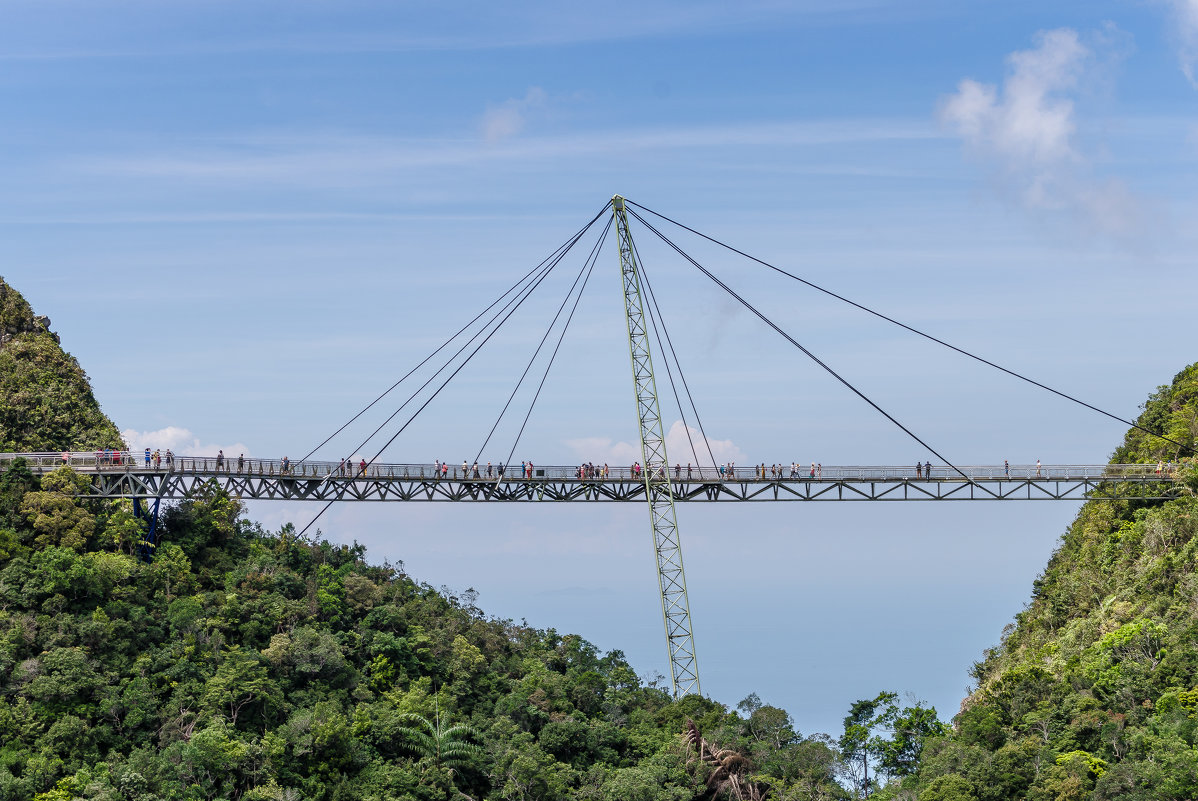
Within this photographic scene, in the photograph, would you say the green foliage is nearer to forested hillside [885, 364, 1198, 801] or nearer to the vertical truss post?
the vertical truss post

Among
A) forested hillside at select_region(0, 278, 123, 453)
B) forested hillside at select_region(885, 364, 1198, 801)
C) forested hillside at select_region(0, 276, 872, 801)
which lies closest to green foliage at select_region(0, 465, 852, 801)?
forested hillside at select_region(0, 276, 872, 801)

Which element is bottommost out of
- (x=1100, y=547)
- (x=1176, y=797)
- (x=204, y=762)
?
(x=204, y=762)

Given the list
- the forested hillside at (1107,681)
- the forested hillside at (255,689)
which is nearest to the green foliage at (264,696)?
the forested hillside at (255,689)

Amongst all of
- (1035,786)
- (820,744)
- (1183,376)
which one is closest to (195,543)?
(820,744)

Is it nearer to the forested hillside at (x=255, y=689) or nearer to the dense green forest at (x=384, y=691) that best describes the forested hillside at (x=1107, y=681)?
the dense green forest at (x=384, y=691)

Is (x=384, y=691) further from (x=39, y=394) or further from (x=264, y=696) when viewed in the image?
(x=39, y=394)

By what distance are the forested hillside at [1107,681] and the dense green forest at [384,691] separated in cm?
13

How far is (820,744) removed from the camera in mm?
59406

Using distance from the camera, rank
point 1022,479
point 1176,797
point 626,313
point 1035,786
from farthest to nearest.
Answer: point 626,313, point 1022,479, point 1035,786, point 1176,797

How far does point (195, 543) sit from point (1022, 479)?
41.5m

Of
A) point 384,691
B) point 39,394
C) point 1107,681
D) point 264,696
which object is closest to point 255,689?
point 264,696

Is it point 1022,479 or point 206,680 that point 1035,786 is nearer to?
point 1022,479

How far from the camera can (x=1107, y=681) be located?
55906 mm

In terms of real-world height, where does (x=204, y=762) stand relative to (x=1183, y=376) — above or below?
below
